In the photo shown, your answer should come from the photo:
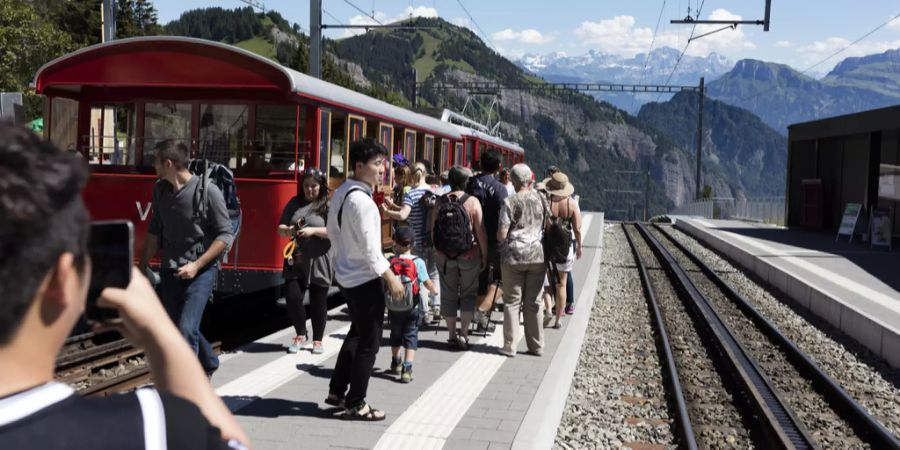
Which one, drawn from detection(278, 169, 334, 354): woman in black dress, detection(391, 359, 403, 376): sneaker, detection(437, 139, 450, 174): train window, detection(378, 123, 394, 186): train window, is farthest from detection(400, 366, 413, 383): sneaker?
detection(437, 139, 450, 174): train window

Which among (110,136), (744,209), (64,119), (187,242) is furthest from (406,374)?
(744,209)

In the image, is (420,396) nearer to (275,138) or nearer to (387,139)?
(275,138)

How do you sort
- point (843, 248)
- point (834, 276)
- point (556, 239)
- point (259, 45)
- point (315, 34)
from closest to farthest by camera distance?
point (556, 239)
point (834, 276)
point (315, 34)
point (843, 248)
point (259, 45)

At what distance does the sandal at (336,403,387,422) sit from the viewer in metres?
6.26

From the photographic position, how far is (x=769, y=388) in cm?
887

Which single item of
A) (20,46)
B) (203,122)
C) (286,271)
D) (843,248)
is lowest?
(843,248)

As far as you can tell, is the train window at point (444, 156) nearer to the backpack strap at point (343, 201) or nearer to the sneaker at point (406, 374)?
the sneaker at point (406, 374)

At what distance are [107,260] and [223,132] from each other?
9.93 m

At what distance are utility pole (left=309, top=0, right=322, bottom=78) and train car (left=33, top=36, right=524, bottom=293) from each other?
313 inches

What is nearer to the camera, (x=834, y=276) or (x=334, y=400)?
(x=334, y=400)

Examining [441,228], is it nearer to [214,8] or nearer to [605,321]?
[605,321]

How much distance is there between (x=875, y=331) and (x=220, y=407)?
11.3 metres

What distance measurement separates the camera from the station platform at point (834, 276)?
39.4ft

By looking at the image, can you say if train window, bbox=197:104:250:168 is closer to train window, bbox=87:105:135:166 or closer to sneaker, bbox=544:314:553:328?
train window, bbox=87:105:135:166
